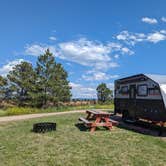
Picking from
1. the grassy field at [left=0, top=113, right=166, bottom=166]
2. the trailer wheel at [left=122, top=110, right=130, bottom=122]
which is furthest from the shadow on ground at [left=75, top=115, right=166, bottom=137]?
the grassy field at [left=0, top=113, right=166, bottom=166]

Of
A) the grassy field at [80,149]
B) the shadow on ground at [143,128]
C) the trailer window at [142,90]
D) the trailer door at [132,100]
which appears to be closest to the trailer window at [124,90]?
the trailer door at [132,100]

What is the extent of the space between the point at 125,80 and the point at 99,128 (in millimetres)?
Result: 4322

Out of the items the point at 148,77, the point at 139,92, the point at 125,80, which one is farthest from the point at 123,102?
the point at 148,77

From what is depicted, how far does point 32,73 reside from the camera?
31.8 m

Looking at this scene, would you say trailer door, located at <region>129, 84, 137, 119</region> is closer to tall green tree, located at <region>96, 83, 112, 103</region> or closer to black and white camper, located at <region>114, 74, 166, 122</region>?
black and white camper, located at <region>114, 74, 166, 122</region>

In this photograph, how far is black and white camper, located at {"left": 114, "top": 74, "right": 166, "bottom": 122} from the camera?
11.2 m

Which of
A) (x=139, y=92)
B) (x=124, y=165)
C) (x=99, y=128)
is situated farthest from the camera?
(x=139, y=92)

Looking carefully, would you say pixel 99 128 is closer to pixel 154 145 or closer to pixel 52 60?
pixel 154 145

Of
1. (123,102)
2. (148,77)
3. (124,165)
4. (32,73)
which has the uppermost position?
(32,73)

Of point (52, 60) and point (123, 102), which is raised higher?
point (52, 60)

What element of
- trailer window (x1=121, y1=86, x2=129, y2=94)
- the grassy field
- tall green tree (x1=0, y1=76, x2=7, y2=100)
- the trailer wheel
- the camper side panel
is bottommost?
the grassy field

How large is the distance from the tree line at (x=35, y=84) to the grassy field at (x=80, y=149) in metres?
20.7

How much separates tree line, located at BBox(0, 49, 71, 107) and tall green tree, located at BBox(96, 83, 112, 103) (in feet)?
43.4

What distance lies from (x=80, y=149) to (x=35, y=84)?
2449cm
